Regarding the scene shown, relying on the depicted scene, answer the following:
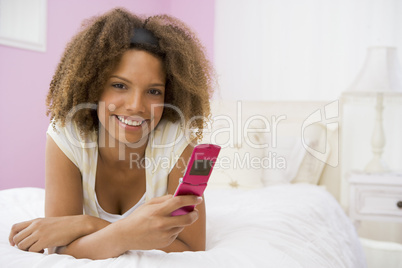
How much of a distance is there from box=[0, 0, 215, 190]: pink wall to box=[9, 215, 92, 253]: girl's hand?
1645 mm

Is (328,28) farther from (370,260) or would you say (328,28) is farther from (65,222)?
(65,222)

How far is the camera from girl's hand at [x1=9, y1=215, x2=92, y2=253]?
86 centimetres

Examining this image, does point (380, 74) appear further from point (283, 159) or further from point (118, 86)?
point (118, 86)

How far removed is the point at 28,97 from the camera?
2480 millimetres

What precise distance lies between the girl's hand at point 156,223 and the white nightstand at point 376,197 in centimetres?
174

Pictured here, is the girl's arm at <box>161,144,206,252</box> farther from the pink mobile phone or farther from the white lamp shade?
the white lamp shade

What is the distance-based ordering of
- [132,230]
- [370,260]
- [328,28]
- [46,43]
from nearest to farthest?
[132,230]
[370,260]
[46,43]
[328,28]

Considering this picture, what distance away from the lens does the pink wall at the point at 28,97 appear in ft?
7.77

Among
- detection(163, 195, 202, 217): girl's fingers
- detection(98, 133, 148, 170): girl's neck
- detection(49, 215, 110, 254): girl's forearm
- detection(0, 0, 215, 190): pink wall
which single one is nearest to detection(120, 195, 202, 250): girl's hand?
detection(163, 195, 202, 217): girl's fingers

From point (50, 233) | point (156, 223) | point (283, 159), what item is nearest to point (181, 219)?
point (156, 223)

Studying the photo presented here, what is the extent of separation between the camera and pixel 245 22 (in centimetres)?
289

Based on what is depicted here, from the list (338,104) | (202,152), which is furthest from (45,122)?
(202,152)

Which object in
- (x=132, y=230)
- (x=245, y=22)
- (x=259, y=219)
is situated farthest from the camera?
(x=245, y=22)

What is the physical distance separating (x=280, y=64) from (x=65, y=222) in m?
2.18
